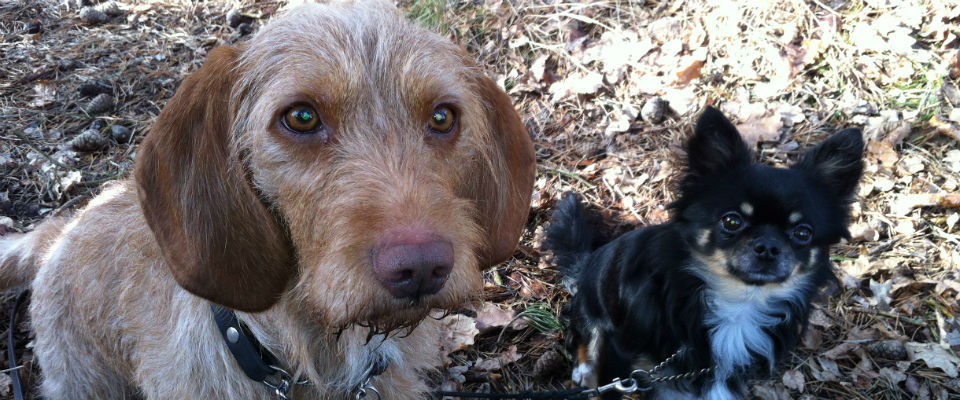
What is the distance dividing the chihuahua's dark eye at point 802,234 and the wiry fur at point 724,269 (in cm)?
2

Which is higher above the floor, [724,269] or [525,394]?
[724,269]

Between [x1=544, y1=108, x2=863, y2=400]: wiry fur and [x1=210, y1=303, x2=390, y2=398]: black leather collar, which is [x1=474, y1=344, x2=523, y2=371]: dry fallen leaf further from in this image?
[x1=210, y1=303, x2=390, y2=398]: black leather collar

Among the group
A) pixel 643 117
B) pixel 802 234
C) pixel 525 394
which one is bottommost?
pixel 525 394

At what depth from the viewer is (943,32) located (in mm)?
4973

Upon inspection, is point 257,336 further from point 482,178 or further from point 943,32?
point 943,32

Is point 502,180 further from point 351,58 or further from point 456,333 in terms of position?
point 456,333

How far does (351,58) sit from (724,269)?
213 centimetres

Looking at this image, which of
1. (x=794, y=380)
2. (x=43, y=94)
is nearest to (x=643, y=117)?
(x=794, y=380)

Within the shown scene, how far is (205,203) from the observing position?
191 cm

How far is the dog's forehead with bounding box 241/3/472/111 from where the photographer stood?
184 cm

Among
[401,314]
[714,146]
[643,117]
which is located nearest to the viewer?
[401,314]

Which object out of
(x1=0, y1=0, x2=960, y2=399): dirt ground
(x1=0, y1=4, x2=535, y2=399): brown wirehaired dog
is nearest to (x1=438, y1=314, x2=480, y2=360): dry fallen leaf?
(x1=0, y1=0, x2=960, y2=399): dirt ground

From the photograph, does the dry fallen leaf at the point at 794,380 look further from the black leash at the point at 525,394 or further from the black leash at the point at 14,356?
the black leash at the point at 14,356

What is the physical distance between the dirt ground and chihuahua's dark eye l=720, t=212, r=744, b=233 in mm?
555
